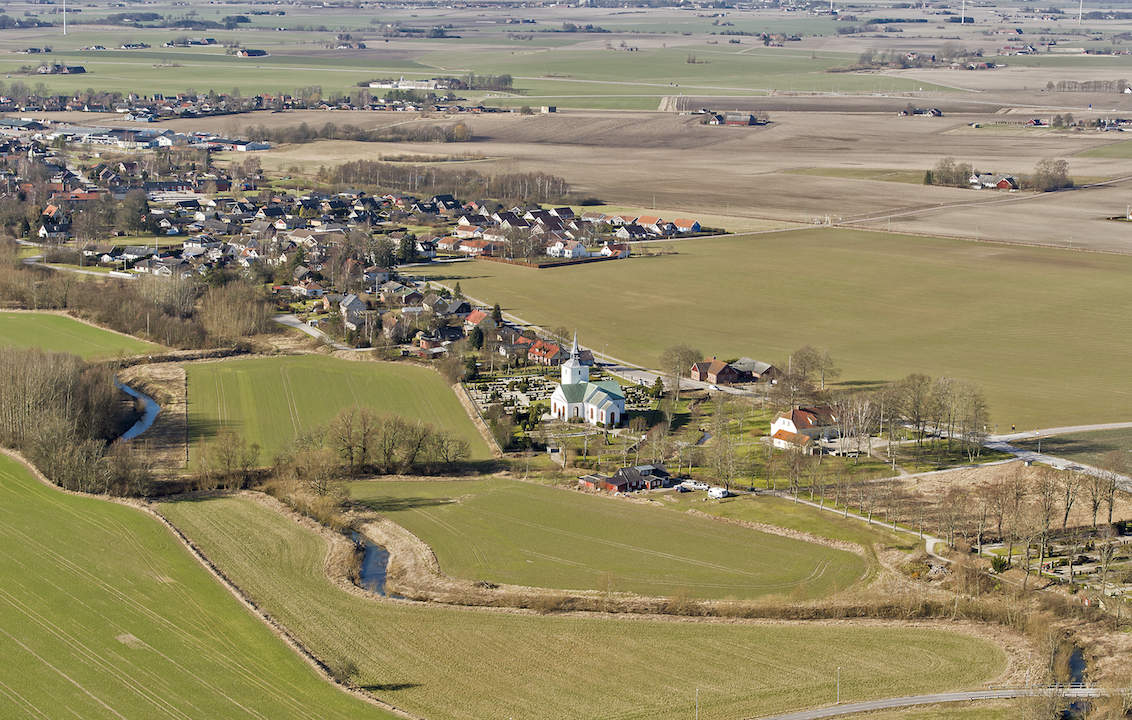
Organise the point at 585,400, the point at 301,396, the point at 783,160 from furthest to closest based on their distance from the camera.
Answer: the point at 783,160
the point at 301,396
the point at 585,400

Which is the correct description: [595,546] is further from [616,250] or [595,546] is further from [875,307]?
[616,250]

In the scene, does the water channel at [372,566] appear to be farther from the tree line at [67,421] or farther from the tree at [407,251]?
the tree at [407,251]

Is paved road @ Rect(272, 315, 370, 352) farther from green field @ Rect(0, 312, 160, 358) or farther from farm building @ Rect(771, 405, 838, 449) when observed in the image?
farm building @ Rect(771, 405, 838, 449)

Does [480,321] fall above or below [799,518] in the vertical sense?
above

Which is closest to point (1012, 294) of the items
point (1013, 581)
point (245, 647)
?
point (1013, 581)

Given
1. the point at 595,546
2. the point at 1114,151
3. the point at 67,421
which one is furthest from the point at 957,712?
the point at 1114,151

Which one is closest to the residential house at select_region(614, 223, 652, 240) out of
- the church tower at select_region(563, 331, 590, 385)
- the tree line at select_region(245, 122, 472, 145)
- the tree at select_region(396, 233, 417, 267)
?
the tree at select_region(396, 233, 417, 267)
